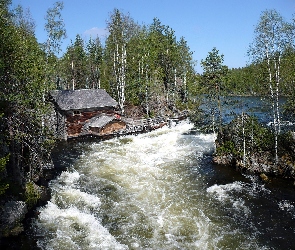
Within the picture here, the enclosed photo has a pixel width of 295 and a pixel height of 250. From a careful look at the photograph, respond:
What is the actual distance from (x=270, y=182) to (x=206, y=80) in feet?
37.4

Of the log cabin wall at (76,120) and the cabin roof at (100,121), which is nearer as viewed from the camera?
the cabin roof at (100,121)

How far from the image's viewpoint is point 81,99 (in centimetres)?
4356

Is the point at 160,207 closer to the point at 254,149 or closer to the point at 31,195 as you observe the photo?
the point at 31,195

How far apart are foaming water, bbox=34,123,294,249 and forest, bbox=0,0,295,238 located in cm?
270

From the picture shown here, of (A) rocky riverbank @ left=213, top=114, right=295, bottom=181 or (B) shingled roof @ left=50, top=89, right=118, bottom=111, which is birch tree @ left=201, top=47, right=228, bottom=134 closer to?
(A) rocky riverbank @ left=213, top=114, right=295, bottom=181

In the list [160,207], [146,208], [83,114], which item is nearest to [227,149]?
[160,207]

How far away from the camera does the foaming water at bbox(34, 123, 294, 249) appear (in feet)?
49.3

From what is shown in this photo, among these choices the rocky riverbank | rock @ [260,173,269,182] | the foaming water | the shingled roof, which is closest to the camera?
the foaming water

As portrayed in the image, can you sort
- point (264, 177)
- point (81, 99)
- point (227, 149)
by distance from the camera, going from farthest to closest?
point (81, 99), point (227, 149), point (264, 177)

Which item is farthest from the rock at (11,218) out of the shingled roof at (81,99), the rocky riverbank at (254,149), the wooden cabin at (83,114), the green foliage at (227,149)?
the shingled roof at (81,99)

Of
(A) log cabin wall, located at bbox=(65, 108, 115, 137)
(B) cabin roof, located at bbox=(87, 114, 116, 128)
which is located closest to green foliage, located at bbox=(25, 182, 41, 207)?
(B) cabin roof, located at bbox=(87, 114, 116, 128)

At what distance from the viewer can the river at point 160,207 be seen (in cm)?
1505

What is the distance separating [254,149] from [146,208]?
466 inches

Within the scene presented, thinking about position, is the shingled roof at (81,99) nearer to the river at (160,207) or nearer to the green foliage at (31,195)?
the river at (160,207)
